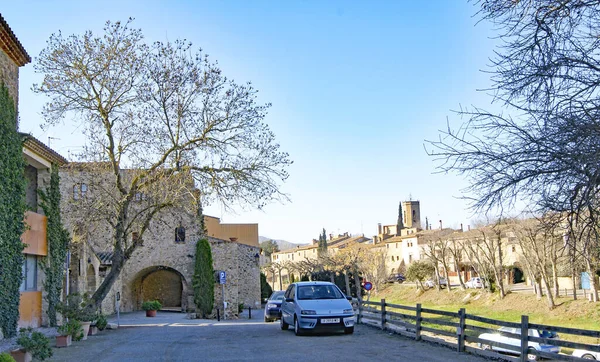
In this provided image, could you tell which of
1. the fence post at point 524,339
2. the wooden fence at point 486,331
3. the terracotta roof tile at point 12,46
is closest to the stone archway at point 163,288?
the terracotta roof tile at point 12,46

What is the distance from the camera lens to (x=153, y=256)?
37.8 m

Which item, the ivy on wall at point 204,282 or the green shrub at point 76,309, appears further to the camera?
the ivy on wall at point 204,282

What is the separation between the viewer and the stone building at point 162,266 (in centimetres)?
2934

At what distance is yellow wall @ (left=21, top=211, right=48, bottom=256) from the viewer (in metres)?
19.2

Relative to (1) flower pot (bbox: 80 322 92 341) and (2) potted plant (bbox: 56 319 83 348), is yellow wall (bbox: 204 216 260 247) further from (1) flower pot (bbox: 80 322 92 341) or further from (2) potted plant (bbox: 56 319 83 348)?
(2) potted plant (bbox: 56 319 83 348)

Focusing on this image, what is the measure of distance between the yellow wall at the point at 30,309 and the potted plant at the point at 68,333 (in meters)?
A: 4.00

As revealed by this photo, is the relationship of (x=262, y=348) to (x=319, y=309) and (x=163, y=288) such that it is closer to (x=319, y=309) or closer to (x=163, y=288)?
(x=319, y=309)

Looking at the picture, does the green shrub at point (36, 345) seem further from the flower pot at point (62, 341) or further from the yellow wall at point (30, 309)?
the yellow wall at point (30, 309)

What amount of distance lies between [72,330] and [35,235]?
5876 millimetres

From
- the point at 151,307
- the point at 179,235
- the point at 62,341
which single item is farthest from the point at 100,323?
the point at 179,235

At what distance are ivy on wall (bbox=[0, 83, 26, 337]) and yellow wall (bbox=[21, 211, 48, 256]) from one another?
1014mm

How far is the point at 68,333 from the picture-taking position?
15.2 m

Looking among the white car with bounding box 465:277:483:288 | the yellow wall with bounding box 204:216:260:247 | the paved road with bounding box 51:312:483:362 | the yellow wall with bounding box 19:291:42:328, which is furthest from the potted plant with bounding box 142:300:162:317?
the white car with bounding box 465:277:483:288

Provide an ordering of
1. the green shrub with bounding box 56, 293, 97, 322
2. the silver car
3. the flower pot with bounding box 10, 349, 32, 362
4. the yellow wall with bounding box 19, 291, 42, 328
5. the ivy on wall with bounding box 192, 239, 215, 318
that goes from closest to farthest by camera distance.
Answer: the flower pot with bounding box 10, 349, 32, 362
the silver car
the green shrub with bounding box 56, 293, 97, 322
the yellow wall with bounding box 19, 291, 42, 328
the ivy on wall with bounding box 192, 239, 215, 318
